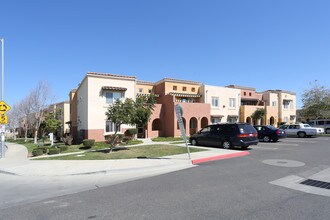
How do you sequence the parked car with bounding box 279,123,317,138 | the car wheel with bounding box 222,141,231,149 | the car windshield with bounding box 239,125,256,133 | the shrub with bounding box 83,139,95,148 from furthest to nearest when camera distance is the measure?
the parked car with bounding box 279,123,317,138
the shrub with bounding box 83,139,95,148
the car wheel with bounding box 222,141,231,149
the car windshield with bounding box 239,125,256,133

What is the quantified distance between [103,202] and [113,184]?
1.81m

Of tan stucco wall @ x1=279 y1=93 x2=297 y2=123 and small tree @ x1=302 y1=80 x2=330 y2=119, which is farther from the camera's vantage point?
tan stucco wall @ x1=279 y1=93 x2=297 y2=123

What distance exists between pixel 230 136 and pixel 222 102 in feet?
70.8

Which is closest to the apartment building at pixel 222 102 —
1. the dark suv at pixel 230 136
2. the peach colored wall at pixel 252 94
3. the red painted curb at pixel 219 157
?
the peach colored wall at pixel 252 94

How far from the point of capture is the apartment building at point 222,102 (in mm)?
35062

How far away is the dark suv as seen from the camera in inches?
599

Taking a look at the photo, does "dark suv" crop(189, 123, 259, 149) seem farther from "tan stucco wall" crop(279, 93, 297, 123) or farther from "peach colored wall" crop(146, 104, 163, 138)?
Result: "tan stucco wall" crop(279, 93, 297, 123)

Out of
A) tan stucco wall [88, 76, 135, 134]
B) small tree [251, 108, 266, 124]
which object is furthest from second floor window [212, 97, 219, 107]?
tan stucco wall [88, 76, 135, 134]

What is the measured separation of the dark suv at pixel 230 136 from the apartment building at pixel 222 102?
17.7 m

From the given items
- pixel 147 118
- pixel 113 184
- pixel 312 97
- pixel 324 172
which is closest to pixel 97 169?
pixel 113 184

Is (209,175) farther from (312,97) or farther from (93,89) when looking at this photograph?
(312,97)

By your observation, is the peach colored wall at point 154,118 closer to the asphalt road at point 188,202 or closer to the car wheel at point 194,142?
the car wheel at point 194,142

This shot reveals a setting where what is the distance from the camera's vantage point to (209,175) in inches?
320

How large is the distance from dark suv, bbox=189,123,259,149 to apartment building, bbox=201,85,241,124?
58.2 feet
